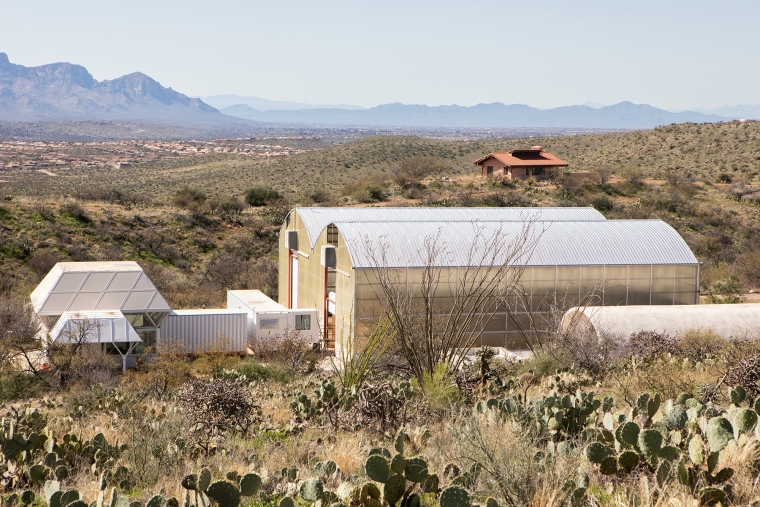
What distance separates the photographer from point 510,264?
2109cm

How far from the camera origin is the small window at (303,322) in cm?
2425

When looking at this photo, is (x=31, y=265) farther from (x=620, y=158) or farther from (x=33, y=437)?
(x=620, y=158)

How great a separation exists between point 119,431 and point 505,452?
19.5 ft

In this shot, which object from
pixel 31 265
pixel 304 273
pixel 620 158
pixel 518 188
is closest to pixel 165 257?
pixel 31 265

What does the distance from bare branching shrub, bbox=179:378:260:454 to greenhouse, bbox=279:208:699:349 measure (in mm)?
9181

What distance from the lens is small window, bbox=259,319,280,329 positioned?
23.8 m

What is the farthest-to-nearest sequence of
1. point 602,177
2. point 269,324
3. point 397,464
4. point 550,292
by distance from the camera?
point 602,177, point 269,324, point 550,292, point 397,464

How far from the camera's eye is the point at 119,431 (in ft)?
34.1

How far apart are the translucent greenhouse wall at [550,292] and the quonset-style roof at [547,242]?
28 centimetres

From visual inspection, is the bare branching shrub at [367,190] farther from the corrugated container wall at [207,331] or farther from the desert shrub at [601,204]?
the corrugated container wall at [207,331]

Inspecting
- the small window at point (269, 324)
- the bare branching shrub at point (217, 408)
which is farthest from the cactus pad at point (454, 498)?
the small window at point (269, 324)

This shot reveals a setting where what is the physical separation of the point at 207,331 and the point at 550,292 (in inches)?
404

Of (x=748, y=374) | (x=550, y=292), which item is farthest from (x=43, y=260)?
(x=748, y=374)

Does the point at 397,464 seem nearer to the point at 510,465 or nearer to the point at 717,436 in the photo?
the point at 510,465
